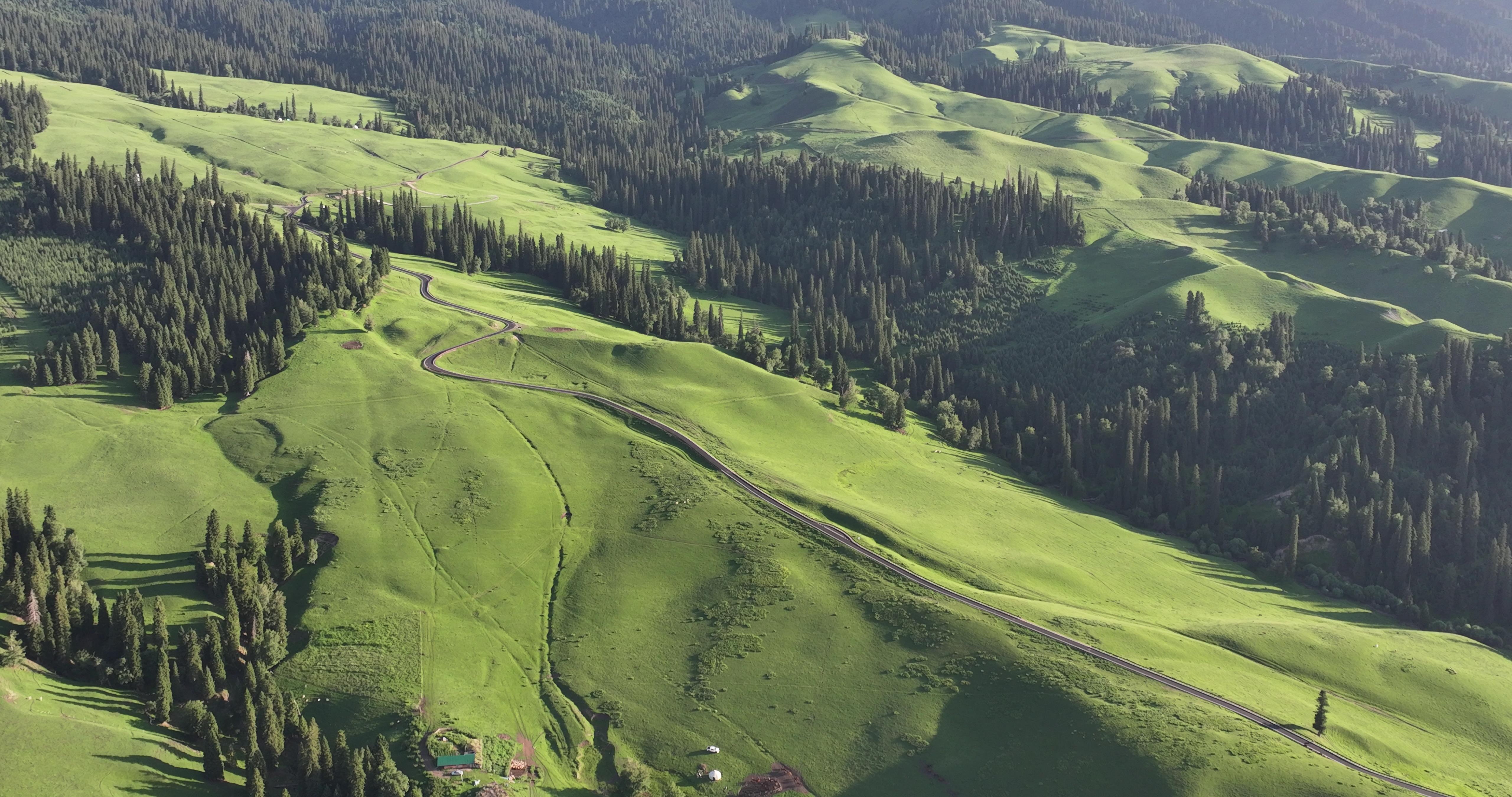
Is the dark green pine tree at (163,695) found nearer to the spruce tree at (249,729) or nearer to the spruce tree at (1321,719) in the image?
the spruce tree at (249,729)

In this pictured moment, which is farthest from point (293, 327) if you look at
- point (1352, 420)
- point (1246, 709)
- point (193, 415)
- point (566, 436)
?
point (1352, 420)

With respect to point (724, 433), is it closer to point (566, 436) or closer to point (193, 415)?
point (566, 436)

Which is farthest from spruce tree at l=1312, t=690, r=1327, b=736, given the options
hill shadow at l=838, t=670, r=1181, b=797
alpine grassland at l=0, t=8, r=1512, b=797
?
hill shadow at l=838, t=670, r=1181, b=797

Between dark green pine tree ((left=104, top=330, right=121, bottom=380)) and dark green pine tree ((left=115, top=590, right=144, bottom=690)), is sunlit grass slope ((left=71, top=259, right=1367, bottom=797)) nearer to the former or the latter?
dark green pine tree ((left=115, top=590, right=144, bottom=690))

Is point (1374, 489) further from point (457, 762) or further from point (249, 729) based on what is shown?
A: point (249, 729)

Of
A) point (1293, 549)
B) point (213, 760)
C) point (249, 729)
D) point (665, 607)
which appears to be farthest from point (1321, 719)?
point (213, 760)

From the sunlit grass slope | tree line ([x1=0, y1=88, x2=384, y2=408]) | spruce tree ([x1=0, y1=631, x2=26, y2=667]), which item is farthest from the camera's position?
tree line ([x1=0, y1=88, x2=384, y2=408])
